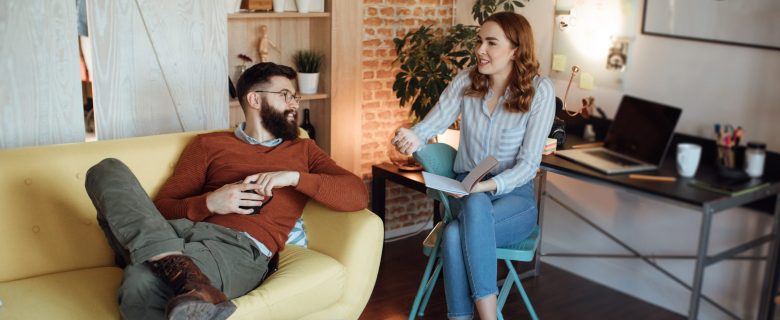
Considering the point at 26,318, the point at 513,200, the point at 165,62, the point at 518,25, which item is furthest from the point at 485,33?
the point at 26,318

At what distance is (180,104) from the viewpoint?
12.0ft

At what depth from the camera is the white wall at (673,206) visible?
3385mm

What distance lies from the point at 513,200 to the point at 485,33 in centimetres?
70

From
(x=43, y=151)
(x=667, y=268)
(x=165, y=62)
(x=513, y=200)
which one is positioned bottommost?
(x=667, y=268)

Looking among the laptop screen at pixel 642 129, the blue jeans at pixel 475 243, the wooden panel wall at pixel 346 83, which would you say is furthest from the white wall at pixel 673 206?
the wooden panel wall at pixel 346 83

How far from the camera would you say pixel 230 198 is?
2.93 meters

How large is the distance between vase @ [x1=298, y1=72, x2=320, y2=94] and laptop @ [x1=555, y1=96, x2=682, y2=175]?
1.44 m

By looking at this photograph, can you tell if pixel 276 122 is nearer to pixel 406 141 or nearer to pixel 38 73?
pixel 406 141

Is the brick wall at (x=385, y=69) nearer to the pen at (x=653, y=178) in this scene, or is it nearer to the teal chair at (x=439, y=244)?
the teal chair at (x=439, y=244)

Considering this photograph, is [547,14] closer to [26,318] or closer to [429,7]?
→ [429,7]

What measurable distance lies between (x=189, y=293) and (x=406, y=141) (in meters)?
1.29

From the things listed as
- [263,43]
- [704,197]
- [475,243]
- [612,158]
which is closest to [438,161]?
[475,243]

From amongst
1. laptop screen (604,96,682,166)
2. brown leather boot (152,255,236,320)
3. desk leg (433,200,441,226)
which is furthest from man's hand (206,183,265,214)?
desk leg (433,200,441,226)

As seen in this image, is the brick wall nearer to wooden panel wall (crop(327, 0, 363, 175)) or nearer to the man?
wooden panel wall (crop(327, 0, 363, 175))
